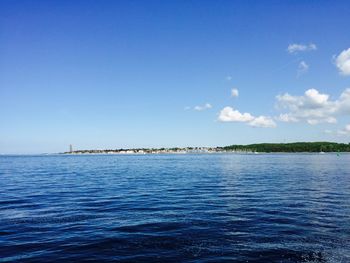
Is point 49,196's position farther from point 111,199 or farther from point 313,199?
point 313,199

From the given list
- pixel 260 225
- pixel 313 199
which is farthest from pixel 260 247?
pixel 313 199

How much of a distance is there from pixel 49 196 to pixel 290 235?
32.5m

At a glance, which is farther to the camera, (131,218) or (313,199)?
(313,199)

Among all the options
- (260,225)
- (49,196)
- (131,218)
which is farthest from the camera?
(49,196)

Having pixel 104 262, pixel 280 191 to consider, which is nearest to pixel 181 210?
pixel 104 262

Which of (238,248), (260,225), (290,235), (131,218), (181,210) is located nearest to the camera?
(238,248)

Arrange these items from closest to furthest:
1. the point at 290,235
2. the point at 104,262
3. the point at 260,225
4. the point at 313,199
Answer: the point at 104,262 < the point at 290,235 < the point at 260,225 < the point at 313,199

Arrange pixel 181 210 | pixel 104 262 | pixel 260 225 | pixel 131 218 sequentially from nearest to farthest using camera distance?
pixel 104 262, pixel 260 225, pixel 131 218, pixel 181 210

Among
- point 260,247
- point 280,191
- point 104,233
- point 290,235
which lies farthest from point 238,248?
point 280,191

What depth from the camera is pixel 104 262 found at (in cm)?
1803

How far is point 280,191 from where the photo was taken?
4716 cm

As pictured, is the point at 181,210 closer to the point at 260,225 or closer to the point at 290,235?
the point at 260,225

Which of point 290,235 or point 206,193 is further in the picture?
point 206,193

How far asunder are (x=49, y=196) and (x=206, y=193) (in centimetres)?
2098
